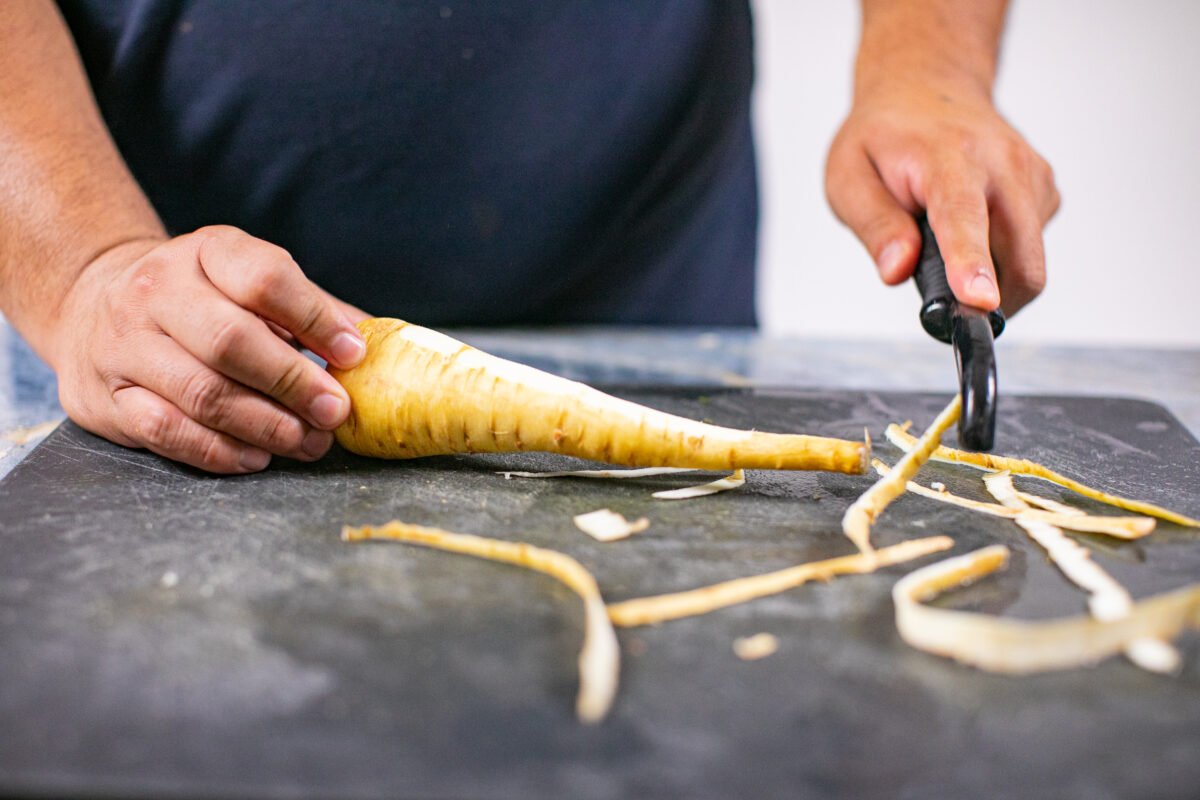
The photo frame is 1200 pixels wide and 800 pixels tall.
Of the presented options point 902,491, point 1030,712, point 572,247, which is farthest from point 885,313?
point 1030,712

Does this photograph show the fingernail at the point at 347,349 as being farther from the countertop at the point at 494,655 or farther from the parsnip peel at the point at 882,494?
the parsnip peel at the point at 882,494

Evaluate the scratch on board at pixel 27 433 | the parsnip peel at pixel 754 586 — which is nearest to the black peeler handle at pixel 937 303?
the parsnip peel at pixel 754 586

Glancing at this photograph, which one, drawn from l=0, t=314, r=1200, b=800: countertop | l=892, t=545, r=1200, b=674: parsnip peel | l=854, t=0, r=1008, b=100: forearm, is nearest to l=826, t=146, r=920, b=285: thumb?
l=854, t=0, r=1008, b=100: forearm

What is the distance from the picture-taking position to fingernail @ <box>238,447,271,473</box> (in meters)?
1.12

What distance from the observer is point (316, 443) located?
116 cm

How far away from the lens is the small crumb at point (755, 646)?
751 millimetres

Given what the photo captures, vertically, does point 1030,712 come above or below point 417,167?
below

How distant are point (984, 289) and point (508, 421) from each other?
661 millimetres

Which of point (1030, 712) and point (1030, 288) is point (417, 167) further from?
point (1030, 712)

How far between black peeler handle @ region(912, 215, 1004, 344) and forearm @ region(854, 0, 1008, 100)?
524 millimetres

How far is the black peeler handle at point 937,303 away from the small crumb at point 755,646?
63 cm

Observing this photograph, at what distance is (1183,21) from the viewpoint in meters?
5.32

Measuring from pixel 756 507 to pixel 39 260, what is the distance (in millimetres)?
1058

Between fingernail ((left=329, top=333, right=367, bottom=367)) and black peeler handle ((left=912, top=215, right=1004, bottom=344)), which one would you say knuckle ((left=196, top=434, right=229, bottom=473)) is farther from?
black peeler handle ((left=912, top=215, right=1004, bottom=344))
